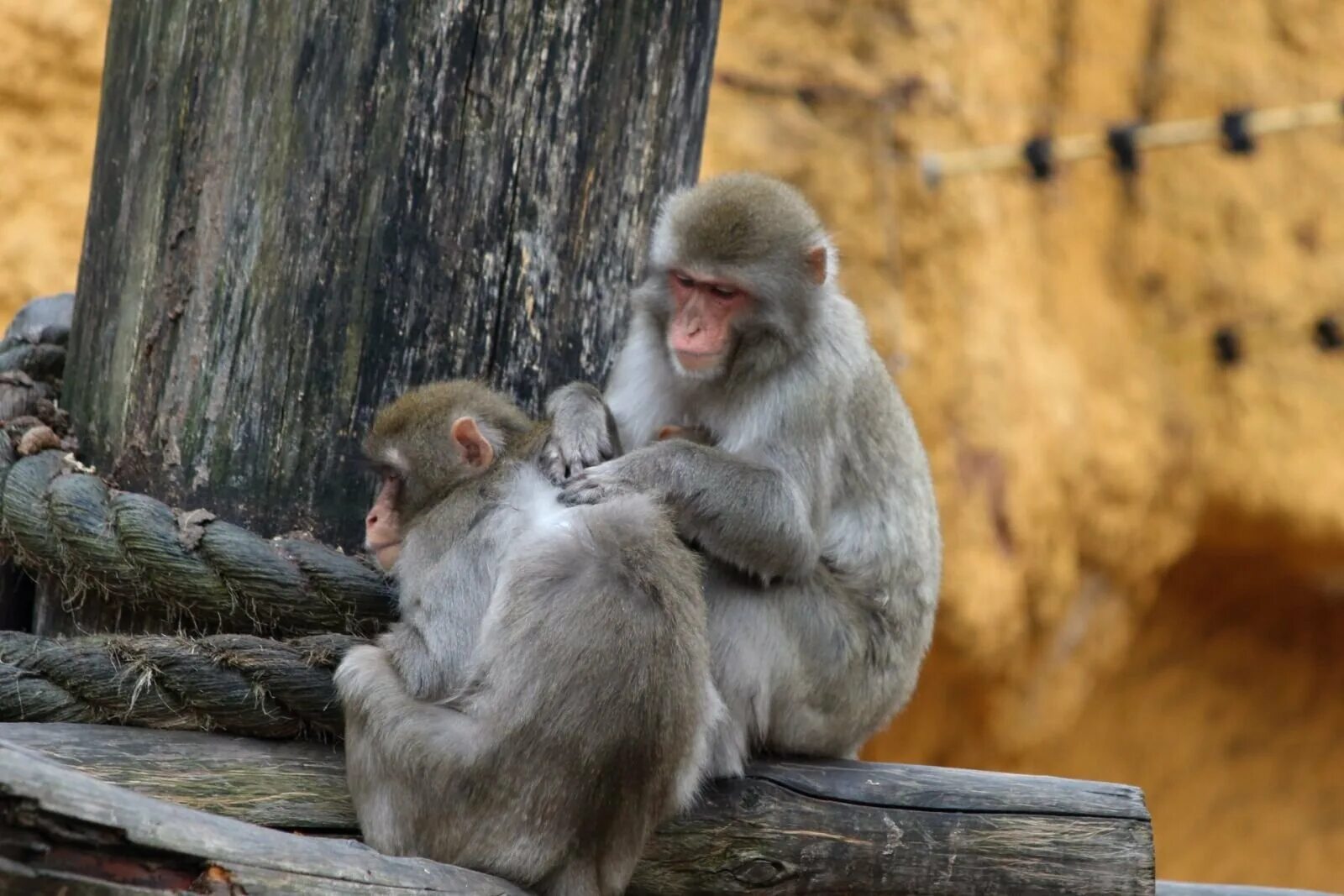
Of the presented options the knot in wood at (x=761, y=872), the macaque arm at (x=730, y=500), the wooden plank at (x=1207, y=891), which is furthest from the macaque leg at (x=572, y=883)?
the wooden plank at (x=1207, y=891)

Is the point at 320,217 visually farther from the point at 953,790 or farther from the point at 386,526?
the point at 953,790

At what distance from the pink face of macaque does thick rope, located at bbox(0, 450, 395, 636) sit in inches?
1.9

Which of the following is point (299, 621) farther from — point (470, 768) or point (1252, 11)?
point (1252, 11)

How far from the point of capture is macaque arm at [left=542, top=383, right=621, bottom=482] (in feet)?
12.7

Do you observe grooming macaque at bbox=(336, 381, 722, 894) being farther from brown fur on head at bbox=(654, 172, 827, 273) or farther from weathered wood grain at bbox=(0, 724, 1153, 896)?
brown fur on head at bbox=(654, 172, 827, 273)

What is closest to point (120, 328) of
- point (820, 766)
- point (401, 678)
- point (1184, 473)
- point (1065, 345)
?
point (401, 678)

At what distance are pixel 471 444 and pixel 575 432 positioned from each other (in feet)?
0.84

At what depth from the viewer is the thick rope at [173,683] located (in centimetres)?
342

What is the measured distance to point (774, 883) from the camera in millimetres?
3656

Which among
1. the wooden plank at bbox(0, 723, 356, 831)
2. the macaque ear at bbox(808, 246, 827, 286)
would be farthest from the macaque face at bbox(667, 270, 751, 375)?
the wooden plank at bbox(0, 723, 356, 831)

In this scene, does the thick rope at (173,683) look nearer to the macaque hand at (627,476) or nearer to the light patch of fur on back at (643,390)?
the macaque hand at (627,476)

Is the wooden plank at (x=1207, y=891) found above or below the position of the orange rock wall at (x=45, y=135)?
below

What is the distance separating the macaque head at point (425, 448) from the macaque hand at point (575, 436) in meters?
0.11

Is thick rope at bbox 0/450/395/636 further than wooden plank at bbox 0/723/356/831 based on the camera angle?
Yes
